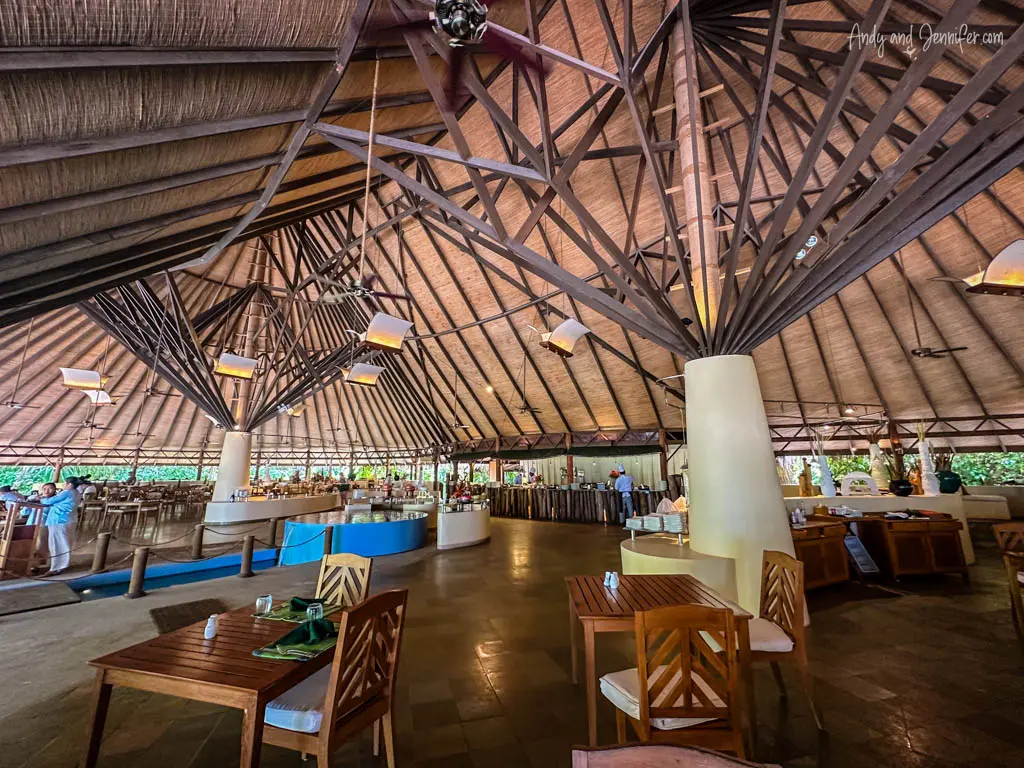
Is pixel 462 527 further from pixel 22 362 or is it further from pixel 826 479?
pixel 22 362

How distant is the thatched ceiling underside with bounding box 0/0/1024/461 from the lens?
3.07 m

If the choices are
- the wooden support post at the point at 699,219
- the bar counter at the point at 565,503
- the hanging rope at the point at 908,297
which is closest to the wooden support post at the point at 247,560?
Result: the wooden support post at the point at 699,219

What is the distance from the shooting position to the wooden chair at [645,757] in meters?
0.96

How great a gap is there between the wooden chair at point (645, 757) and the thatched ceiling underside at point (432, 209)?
4.37 metres

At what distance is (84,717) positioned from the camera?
280 cm

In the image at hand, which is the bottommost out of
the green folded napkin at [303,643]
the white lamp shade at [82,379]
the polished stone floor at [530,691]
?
the polished stone floor at [530,691]

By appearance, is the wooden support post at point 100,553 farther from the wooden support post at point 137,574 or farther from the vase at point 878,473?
the vase at point 878,473

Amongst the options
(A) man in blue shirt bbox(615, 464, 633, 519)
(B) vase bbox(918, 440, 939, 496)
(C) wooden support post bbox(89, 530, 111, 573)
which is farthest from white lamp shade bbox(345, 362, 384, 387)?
(B) vase bbox(918, 440, 939, 496)

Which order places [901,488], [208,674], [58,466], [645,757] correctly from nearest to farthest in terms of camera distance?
[645,757] → [208,674] → [901,488] → [58,466]

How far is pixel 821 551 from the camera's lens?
568 centimetres

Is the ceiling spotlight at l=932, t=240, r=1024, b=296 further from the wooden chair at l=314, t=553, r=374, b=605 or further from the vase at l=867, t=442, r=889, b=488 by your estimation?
the wooden chair at l=314, t=553, r=374, b=605

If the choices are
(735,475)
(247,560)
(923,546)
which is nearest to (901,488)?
(923,546)

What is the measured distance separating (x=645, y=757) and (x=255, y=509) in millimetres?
14616

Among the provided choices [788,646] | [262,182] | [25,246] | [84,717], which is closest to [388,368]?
[262,182]
